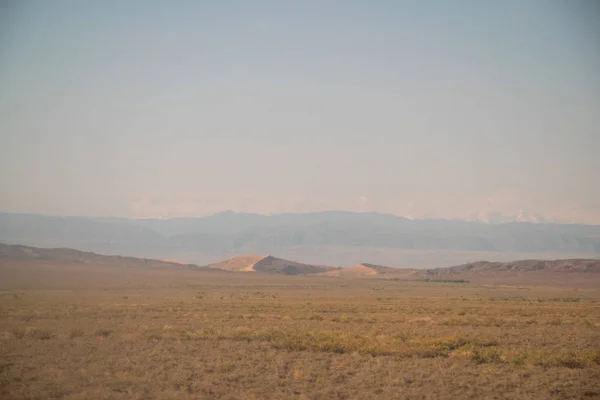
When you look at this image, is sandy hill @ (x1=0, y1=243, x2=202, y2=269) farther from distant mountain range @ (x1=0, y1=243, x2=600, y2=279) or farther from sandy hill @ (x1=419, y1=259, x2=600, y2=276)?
sandy hill @ (x1=419, y1=259, x2=600, y2=276)

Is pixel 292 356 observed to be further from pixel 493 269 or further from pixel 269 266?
pixel 269 266

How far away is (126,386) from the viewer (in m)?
16.7

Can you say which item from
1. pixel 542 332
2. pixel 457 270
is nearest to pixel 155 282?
pixel 542 332

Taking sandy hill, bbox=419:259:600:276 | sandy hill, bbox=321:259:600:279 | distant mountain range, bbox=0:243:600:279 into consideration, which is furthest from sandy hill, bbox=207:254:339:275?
sandy hill, bbox=419:259:600:276

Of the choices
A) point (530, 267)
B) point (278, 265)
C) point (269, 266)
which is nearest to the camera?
point (530, 267)

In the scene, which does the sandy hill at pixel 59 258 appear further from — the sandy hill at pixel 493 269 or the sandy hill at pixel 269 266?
the sandy hill at pixel 493 269

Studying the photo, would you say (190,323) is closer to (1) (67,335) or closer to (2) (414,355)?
(1) (67,335)

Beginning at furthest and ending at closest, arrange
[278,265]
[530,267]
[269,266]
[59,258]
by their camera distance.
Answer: [278,265]
[269,266]
[530,267]
[59,258]

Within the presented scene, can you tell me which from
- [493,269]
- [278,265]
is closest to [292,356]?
[493,269]

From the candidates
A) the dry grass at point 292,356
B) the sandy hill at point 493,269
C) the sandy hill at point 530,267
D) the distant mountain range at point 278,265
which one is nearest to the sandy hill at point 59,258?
the distant mountain range at point 278,265

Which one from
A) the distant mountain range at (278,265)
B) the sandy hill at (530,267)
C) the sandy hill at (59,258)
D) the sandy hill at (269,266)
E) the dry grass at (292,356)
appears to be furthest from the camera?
the sandy hill at (269,266)

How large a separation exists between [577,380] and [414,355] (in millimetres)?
5476

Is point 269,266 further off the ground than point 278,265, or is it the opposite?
point 278,265

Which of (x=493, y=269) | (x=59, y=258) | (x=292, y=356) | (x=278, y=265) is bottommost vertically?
(x=292, y=356)
